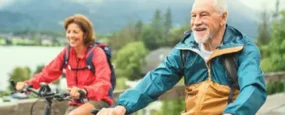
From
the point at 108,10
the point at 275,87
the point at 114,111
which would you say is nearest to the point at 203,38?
the point at 114,111

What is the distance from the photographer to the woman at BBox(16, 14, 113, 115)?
4055 millimetres

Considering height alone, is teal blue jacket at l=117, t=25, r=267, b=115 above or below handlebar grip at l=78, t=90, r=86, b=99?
above

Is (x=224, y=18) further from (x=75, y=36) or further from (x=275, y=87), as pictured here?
(x=275, y=87)

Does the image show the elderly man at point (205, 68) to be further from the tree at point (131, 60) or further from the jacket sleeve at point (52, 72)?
the tree at point (131, 60)

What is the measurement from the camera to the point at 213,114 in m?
2.53

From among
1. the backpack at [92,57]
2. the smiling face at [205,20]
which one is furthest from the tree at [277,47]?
the smiling face at [205,20]

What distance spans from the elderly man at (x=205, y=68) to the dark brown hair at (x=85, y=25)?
1.66m

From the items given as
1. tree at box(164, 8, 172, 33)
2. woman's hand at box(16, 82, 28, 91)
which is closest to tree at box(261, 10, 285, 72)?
woman's hand at box(16, 82, 28, 91)

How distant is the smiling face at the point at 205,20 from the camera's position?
8.24 ft

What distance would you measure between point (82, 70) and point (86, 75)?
52mm

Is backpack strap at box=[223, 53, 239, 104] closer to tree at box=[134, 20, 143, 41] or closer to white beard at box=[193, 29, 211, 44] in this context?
white beard at box=[193, 29, 211, 44]

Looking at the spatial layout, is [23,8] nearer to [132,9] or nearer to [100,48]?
[132,9]

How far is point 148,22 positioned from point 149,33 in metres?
5.20

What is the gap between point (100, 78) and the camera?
4039 millimetres
